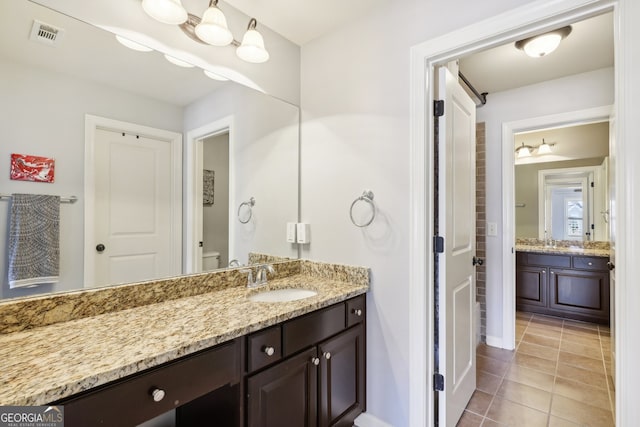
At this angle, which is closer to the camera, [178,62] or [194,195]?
[178,62]

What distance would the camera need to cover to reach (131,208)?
1.42m

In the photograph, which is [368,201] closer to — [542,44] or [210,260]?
[210,260]

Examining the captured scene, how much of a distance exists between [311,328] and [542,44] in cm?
237

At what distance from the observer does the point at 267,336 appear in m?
1.19

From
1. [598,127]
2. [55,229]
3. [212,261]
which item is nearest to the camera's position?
[55,229]

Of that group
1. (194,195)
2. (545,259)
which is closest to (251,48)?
(194,195)

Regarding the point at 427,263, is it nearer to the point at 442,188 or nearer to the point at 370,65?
the point at 442,188

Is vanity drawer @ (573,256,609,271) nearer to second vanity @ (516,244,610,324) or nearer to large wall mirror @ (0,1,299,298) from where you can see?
second vanity @ (516,244,610,324)

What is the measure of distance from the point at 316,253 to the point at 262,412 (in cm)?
102

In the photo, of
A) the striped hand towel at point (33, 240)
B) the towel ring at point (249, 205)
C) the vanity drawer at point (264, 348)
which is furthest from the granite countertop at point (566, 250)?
the striped hand towel at point (33, 240)

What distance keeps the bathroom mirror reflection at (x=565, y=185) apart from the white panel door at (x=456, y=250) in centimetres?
257

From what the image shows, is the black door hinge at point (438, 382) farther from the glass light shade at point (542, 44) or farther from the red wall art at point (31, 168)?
the glass light shade at point (542, 44)

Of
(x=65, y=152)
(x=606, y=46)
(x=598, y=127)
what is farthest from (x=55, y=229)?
(x=598, y=127)

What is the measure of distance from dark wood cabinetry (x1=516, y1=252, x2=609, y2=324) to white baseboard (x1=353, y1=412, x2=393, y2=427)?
312cm
